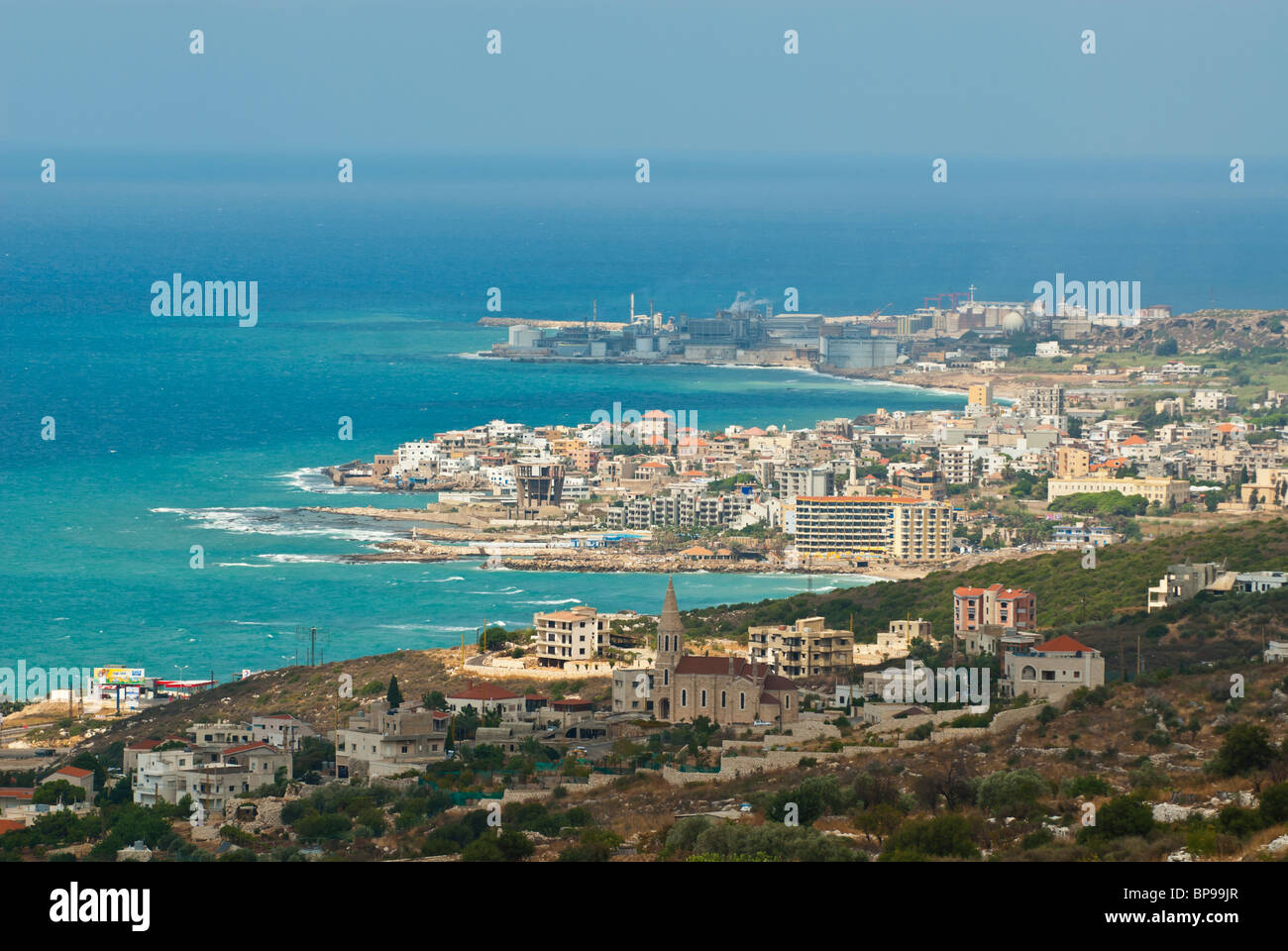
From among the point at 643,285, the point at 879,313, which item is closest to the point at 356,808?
the point at 879,313

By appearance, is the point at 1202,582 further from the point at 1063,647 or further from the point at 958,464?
the point at 958,464

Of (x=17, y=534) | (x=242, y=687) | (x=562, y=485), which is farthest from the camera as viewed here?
(x=562, y=485)

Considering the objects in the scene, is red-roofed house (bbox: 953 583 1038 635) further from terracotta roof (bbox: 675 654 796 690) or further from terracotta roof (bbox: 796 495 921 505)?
terracotta roof (bbox: 796 495 921 505)

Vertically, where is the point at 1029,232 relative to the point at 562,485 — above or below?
above

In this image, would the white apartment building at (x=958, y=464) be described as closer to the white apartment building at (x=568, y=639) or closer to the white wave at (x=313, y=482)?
the white wave at (x=313, y=482)

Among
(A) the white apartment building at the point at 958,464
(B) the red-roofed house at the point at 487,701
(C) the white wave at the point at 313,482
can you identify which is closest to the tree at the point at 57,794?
(B) the red-roofed house at the point at 487,701

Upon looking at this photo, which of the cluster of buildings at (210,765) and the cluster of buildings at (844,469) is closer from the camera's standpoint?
the cluster of buildings at (210,765)

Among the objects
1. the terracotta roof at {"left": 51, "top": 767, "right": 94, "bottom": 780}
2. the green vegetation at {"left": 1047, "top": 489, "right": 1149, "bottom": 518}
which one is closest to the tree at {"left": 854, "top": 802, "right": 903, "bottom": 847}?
the terracotta roof at {"left": 51, "top": 767, "right": 94, "bottom": 780}

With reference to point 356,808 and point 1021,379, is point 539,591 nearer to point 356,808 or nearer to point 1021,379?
point 356,808
